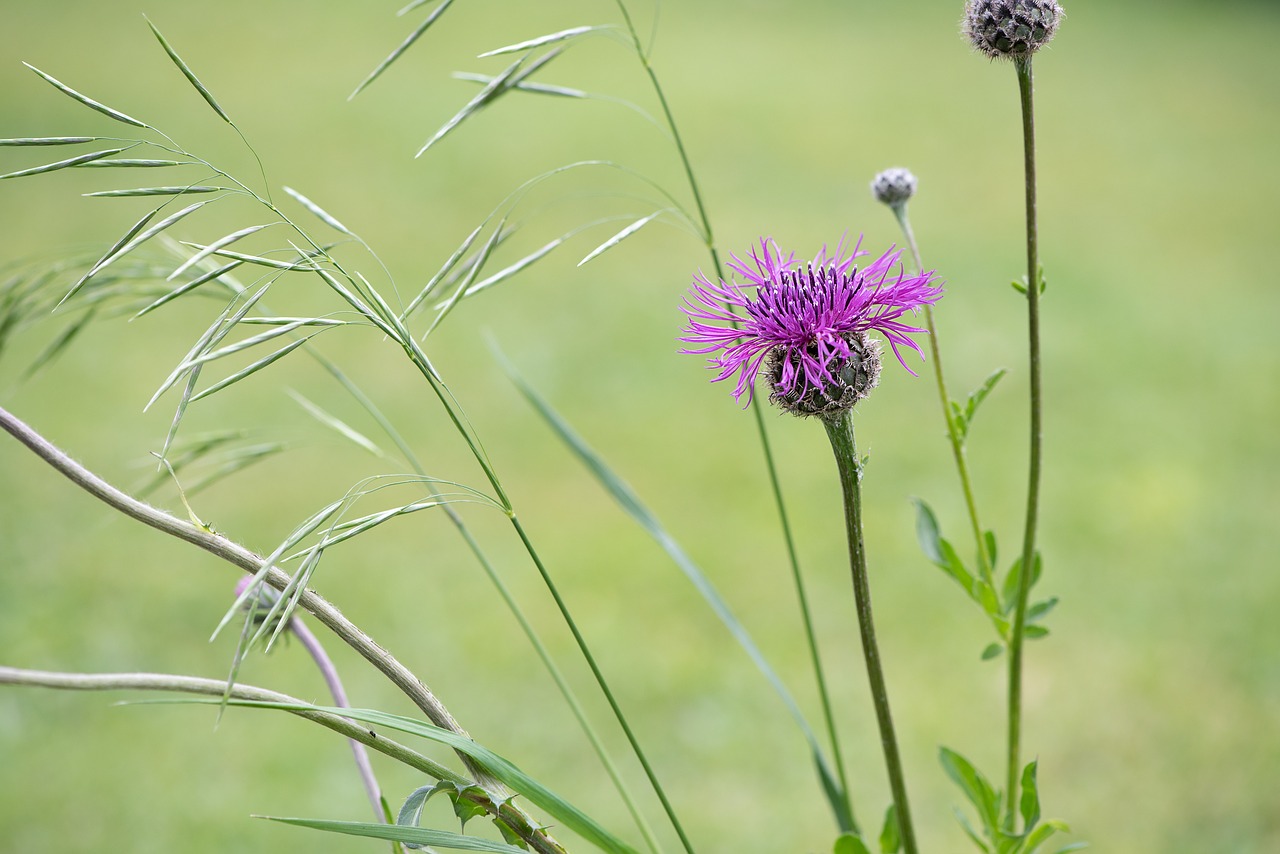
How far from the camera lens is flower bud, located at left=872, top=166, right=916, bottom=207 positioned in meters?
0.72

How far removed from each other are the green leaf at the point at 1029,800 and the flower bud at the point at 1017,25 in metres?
0.35

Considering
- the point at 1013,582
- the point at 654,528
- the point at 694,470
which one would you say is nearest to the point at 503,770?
the point at 654,528

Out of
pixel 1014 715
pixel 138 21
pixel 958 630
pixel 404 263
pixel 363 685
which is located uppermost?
pixel 138 21

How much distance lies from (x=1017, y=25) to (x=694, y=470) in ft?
6.10

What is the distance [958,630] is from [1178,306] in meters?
1.52

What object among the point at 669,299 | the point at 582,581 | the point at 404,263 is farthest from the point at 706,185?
the point at 582,581

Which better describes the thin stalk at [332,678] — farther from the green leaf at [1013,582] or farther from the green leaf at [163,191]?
the green leaf at [1013,582]

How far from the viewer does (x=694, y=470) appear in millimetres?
2398

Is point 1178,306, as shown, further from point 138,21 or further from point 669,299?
point 138,21

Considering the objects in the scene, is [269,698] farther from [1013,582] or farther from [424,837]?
[1013,582]

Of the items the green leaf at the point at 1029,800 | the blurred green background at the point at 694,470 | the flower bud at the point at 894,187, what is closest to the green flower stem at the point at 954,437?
the flower bud at the point at 894,187

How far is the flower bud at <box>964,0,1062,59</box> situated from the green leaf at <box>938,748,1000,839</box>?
36cm

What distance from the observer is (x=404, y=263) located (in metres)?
3.12

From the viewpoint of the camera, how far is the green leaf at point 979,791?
24.5 inches
